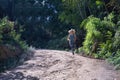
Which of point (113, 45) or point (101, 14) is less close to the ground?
point (101, 14)

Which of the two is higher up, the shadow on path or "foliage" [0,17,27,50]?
"foliage" [0,17,27,50]

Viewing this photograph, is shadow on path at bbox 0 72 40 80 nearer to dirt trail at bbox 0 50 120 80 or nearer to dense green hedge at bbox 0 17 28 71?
dirt trail at bbox 0 50 120 80

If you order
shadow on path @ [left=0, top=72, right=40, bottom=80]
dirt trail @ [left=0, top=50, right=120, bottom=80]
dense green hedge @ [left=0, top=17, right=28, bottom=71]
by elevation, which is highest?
dense green hedge @ [left=0, top=17, right=28, bottom=71]

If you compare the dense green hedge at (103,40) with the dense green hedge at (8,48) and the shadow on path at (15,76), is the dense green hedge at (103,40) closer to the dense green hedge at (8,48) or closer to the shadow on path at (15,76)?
the dense green hedge at (8,48)

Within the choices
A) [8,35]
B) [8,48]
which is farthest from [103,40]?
[8,35]

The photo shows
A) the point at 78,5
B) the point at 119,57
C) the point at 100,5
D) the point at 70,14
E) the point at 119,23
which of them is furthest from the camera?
the point at 70,14

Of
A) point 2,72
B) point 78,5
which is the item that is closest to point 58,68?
point 2,72

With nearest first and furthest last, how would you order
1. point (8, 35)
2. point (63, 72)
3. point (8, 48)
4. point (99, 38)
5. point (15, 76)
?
point (15, 76), point (63, 72), point (8, 48), point (99, 38), point (8, 35)

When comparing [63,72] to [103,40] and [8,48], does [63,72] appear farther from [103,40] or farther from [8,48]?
[103,40]

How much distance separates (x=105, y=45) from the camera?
17.7m

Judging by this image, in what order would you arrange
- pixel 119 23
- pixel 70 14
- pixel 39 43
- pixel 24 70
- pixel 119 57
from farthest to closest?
pixel 39 43 → pixel 70 14 → pixel 119 23 → pixel 119 57 → pixel 24 70

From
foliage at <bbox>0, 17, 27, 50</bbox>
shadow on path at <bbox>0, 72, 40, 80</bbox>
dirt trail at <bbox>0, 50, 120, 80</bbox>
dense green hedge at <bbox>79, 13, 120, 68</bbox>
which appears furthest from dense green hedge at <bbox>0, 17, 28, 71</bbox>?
dense green hedge at <bbox>79, 13, 120, 68</bbox>

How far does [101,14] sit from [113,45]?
326 inches

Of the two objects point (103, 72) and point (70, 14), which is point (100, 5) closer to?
point (70, 14)
